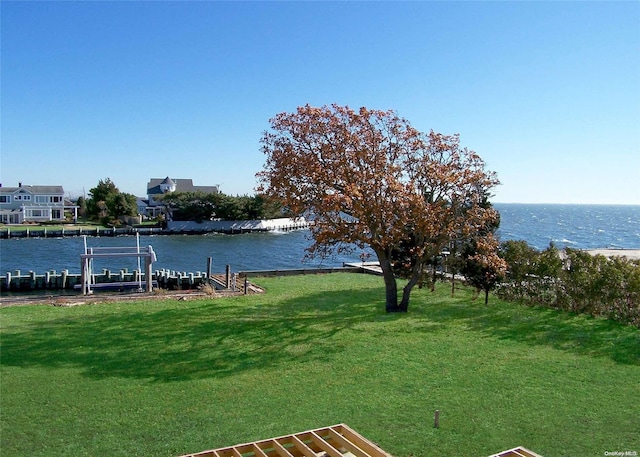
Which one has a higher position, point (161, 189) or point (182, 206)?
point (161, 189)

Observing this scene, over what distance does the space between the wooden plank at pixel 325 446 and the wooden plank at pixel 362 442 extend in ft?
0.86

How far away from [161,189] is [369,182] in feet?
309

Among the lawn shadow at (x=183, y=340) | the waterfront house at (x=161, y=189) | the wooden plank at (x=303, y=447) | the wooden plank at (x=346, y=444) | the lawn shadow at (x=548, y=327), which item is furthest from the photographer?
the waterfront house at (x=161, y=189)

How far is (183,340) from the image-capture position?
1199 centimetres

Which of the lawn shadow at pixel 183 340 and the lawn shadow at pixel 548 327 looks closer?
the lawn shadow at pixel 183 340

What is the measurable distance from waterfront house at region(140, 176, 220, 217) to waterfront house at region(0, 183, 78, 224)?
14.1 m

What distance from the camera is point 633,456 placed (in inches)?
241

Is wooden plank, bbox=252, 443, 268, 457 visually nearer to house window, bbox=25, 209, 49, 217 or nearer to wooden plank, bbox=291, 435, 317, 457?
wooden plank, bbox=291, 435, 317, 457

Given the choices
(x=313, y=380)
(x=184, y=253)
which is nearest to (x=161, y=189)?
(x=184, y=253)

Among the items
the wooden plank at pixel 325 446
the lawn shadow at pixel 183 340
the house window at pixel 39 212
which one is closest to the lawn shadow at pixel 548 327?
the lawn shadow at pixel 183 340

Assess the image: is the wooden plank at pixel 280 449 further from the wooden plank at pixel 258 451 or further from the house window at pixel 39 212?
the house window at pixel 39 212

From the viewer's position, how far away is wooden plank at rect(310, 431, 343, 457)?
525 cm

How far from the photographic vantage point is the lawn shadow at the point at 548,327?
444 inches

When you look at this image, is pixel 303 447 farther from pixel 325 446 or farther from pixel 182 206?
pixel 182 206
